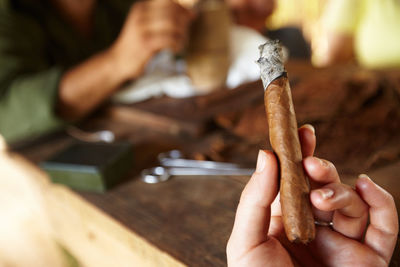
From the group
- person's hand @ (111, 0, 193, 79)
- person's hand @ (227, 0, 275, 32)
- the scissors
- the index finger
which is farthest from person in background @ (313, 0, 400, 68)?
the index finger

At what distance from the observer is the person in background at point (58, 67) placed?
879 mm

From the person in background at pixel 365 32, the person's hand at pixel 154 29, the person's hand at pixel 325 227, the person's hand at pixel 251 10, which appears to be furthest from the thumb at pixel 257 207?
the person's hand at pixel 251 10

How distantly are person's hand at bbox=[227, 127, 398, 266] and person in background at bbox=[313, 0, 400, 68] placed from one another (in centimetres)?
87

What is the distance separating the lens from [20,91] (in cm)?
87

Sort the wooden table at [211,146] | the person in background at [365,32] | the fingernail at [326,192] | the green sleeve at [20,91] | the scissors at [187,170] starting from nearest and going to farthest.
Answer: the fingernail at [326,192] < the wooden table at [211,146] < the scissors at [187,170] < the green sleeve at [20,91] < the person in background at [365,32]

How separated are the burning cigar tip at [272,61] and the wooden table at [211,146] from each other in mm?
157

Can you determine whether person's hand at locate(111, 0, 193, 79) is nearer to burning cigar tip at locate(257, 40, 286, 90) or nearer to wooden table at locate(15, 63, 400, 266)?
wooden table at locate(15, 63, 400, 266)

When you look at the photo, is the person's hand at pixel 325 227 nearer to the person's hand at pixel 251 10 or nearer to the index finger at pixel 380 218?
the index finger at pixel 380 218

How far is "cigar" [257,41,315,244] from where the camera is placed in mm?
274

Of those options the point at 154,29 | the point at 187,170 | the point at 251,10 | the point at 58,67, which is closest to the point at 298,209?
the point at 187,170

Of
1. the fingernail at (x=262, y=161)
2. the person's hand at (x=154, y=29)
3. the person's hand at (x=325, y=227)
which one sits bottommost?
the person's hand at (x=325, y=227)

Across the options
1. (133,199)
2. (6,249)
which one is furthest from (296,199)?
(6,249)

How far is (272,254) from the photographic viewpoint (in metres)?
0.31

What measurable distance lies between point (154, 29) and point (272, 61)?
684mm
